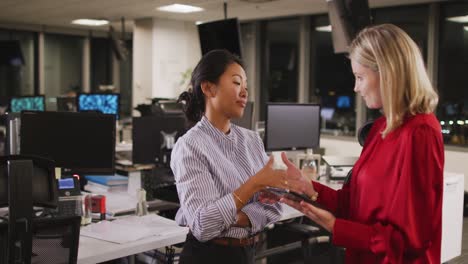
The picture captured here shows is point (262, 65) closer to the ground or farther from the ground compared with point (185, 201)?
farther from the ground

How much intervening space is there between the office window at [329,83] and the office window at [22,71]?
5.93m

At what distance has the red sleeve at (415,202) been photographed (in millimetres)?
1331

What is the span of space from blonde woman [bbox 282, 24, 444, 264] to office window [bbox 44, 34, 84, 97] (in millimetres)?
10718

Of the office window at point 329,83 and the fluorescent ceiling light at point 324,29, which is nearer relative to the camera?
the office window at point 329,83

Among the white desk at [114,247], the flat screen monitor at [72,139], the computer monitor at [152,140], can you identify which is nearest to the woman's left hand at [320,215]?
the white desk at [114,247]

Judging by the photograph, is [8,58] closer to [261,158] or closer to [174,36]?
[174,36]

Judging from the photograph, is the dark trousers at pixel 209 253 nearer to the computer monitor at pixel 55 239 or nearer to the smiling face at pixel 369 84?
the computer monitor at pixel 55 239

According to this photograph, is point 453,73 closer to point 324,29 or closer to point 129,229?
point 324,29

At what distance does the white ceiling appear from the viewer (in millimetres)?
7031

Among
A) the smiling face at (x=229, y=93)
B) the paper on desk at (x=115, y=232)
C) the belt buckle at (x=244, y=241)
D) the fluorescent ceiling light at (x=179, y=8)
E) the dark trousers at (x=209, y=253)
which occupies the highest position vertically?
the fluorescent ceiling light at (x=179, y=8)

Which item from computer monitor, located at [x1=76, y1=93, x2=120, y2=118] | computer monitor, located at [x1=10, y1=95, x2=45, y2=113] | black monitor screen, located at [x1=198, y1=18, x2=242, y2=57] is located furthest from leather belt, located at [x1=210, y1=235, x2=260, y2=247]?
computer monitor, located at [x1=10, y1=95, x2=45, y2=113]

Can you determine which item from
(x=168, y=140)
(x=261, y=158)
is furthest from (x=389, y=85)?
(x=168, y=140)

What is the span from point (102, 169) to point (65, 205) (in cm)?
40

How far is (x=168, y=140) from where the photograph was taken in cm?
383
